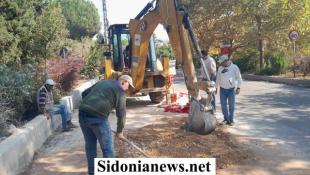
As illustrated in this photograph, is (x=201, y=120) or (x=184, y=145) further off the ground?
(x=201, y=120)

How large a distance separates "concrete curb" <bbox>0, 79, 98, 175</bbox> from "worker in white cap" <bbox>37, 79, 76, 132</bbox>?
234 mm

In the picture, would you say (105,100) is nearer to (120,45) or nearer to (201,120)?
(201,120)

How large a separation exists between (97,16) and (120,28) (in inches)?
2360

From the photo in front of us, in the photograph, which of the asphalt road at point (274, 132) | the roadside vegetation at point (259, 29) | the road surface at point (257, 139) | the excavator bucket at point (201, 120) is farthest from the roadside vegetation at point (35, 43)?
the roadside vegetation at point (259, 29)

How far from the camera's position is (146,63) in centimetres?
1577

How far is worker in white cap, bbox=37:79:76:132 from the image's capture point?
34.3ft

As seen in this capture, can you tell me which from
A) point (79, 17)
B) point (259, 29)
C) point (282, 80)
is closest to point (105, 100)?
point (282, 80)

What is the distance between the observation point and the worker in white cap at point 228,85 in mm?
11156

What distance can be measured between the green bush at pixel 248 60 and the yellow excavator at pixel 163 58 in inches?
771

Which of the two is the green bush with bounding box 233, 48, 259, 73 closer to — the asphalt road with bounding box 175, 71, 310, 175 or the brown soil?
the asphalt road with bounding box 175, 71, 310, 175

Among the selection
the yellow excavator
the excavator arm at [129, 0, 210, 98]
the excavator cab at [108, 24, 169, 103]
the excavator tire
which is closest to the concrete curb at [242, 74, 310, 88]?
the excavator tire

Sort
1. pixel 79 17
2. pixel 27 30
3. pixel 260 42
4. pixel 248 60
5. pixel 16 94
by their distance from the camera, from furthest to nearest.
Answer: pixel 79 17 → pixel 248 60 → pixel 260 42 → pixel 27 30 → pixel 16 94

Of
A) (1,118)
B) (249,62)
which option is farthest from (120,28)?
(249,62)

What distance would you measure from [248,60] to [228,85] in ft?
82.4
